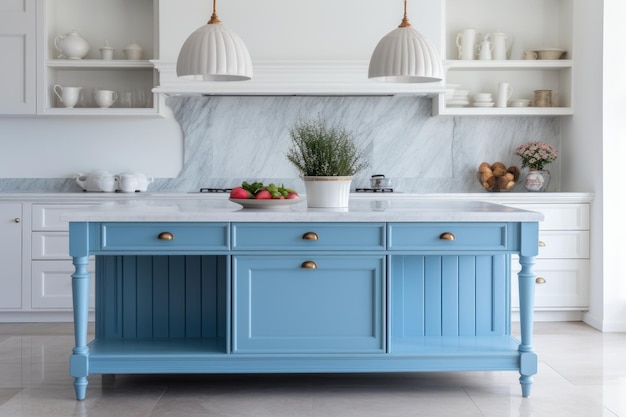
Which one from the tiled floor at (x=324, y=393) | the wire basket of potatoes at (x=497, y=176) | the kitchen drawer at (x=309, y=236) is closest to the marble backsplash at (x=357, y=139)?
the wire basket of potatoes at (x=497, y=176)

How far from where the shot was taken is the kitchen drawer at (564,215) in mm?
5512

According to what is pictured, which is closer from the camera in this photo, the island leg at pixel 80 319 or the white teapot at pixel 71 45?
the island leg at pixel 80 319

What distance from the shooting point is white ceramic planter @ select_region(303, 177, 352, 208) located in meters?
3.80

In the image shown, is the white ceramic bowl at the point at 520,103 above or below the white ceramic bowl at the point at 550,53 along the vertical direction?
below

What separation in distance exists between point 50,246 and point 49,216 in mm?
204

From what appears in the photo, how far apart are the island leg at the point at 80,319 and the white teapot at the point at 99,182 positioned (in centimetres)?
225

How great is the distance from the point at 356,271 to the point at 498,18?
3265 mm

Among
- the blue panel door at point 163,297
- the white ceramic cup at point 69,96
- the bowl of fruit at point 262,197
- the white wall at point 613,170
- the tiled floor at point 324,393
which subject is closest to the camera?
the tiled floor at point 324,393

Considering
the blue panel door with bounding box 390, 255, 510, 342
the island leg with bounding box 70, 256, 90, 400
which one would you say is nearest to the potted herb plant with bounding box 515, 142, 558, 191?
the blue panel door with bounding box 390, 255, 510, 342

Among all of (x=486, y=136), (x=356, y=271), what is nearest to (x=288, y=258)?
(x=356, y=271)

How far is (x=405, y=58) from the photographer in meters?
3.62

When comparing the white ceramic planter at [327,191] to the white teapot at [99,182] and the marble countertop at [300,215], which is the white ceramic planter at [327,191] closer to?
the marble countertop at [300,215]

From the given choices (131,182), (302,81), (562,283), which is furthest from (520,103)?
→ (131,182)

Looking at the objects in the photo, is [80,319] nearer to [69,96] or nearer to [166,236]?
[166,236]
